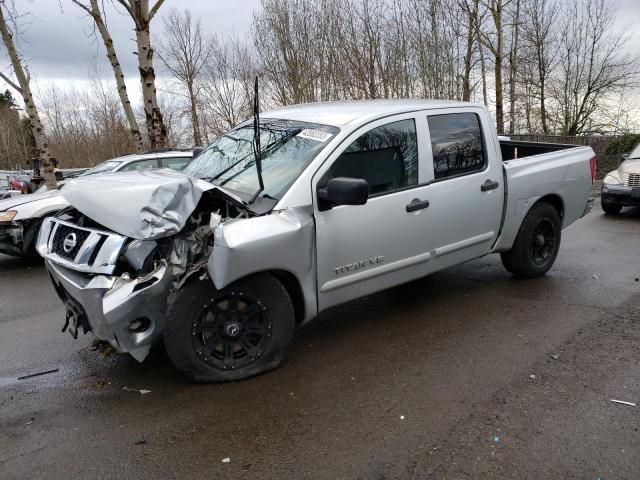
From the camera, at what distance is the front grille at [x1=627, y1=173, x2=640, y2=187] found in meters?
9.74

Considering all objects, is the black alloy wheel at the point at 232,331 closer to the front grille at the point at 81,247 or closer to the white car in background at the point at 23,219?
the front grille at the point at 81,247

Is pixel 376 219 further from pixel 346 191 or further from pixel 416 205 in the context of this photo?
pixel 346 191

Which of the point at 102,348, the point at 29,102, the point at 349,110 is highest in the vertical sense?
the point at 29,102

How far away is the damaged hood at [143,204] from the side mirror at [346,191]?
62 cm

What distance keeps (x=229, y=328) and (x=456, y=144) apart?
262cm

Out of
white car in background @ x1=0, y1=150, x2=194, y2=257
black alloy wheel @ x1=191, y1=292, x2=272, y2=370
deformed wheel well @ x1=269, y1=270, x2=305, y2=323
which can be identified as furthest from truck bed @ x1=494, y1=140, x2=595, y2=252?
white car in background @ x1=0, y1=150, x2=194, y2=257

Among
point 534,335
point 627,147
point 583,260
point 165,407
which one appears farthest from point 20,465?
point 627,147

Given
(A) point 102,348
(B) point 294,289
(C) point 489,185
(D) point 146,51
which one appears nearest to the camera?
(B) point 294,289

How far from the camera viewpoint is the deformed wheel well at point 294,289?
351 cm

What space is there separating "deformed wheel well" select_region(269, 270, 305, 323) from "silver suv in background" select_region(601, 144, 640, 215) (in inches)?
341

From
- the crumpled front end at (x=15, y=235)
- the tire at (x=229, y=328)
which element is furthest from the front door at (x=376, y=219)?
the crumpled front end at (x=15, y=235)

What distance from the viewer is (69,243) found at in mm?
3375

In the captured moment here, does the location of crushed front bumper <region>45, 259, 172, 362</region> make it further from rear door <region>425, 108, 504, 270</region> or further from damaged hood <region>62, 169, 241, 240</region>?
rear door <region>425, 108, 504, 270</region>

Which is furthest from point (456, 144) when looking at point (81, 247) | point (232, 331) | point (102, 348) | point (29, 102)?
point (29, 102)
